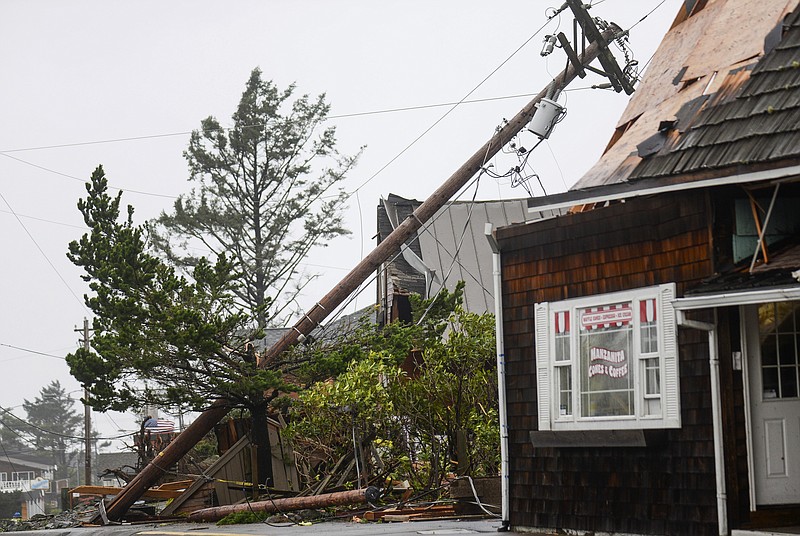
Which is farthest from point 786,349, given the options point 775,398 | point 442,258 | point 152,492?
point 442,258

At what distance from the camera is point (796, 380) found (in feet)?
34.3

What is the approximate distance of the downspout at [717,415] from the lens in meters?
10.2

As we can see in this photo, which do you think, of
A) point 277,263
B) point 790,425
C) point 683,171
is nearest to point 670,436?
point 790,425

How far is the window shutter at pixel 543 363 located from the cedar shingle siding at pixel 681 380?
0.18 m

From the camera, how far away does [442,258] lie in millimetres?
30766

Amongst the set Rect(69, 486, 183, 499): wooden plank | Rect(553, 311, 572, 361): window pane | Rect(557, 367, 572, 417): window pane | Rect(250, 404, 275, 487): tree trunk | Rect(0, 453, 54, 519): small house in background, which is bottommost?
Answer: Rect(0, 453, 54, 519): small house in background

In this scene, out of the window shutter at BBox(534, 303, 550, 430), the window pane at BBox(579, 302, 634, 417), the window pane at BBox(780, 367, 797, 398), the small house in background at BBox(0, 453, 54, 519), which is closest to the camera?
the window pane at BBox(780, 367, 797, 398)

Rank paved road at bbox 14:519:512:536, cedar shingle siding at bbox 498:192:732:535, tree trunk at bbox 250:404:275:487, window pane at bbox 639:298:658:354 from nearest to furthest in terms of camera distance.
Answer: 1. cedar shingle siding at bbox 498:192:732:535
2. window pane at bbox 639:298:658:354
3. paved road at bbox 14:519:512:536
4. tree trunk at bbox 250:404:275:487

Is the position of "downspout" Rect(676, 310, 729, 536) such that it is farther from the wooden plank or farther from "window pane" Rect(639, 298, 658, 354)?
the wooden plank

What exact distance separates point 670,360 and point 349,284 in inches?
590

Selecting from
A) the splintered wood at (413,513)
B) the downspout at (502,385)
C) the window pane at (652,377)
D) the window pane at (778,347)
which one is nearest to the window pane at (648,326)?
the window pane at (652,377)

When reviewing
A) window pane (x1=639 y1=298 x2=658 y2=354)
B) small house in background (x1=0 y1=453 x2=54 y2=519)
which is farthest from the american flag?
small house in background (x1=0 y1=453 x2=54 y2=519)

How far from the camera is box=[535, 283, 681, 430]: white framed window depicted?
11.0 m

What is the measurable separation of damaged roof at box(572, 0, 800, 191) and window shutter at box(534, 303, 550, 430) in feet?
5.91
